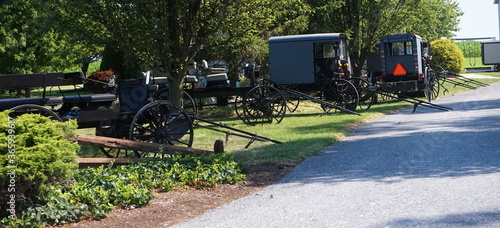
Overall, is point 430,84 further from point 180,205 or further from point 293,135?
point 180,205

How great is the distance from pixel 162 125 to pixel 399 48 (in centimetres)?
1796

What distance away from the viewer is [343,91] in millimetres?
21359

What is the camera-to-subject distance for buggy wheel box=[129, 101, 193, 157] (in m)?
12.0

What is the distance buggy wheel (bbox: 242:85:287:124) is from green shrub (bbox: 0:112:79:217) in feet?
36.1

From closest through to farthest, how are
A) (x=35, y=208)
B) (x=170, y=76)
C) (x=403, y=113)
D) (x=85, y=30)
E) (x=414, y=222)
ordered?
(x=414, y=222) → (x=35, y=208) → (x=85, y=30) → (x=170, y=76) → (x=403, y=113)

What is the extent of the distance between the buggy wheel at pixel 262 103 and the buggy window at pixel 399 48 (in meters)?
10.5

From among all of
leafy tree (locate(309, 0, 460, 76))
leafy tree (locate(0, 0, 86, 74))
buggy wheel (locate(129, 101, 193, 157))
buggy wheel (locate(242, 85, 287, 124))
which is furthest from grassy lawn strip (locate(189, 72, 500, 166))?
leafy tree (locate(0, 0, 86, 74))

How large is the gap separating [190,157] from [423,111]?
12.4 meters

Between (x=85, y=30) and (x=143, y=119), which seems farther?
(x=85, y=30)

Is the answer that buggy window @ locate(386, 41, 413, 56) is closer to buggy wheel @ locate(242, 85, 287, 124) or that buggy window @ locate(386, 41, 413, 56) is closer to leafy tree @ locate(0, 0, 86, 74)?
buggy wheel @ locate(242, 85, 287, 124)

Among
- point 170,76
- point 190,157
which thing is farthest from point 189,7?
point 190,157

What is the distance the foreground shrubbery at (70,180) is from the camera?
7.10 meters

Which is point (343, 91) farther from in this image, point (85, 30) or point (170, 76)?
point (85, 30)

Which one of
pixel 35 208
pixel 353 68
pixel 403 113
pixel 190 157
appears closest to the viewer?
pixel 35 208
